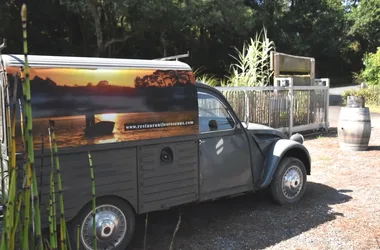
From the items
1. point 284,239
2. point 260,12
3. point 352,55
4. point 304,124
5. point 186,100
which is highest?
point 260,12

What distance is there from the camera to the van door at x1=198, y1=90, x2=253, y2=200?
4867 mm

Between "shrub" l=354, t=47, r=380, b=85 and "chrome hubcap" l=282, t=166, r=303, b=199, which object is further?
"shrub" l=354, t=47, r=380, b=85

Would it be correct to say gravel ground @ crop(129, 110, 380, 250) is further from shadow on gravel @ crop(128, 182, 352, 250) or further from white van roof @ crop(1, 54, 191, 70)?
white van roof @ crop(1, 54, 191, 70)

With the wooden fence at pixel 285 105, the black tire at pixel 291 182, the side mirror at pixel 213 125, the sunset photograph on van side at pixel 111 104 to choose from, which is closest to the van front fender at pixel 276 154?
the black tire at pixel 291 182

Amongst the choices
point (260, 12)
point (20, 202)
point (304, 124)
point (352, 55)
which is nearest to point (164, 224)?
point (20, 202)

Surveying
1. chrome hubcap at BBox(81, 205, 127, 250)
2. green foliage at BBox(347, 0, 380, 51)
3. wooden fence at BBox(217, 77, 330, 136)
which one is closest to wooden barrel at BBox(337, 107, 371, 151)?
wooden fence at BBox(217, 77, 330, 136)

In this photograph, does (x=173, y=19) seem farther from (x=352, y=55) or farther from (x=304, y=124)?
(x=352, y=55)

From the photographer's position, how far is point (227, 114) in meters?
5.27

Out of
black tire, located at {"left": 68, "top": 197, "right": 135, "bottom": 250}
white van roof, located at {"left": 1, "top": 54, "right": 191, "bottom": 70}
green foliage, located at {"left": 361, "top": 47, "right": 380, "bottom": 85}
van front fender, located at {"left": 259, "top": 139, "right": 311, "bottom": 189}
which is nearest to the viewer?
white van roof, located at {"left": 1, "top": 54, "right": 191, "bottom": 70}

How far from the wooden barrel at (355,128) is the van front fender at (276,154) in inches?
168

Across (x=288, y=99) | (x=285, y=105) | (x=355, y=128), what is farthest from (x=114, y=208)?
(x=288, y=99)

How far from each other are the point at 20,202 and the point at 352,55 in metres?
45.8

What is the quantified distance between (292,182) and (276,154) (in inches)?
23.9

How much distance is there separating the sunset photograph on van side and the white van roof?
0.05m
